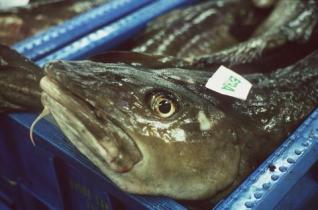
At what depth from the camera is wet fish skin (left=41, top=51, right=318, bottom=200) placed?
5.37ft

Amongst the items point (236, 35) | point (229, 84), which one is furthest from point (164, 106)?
point (236, 35)

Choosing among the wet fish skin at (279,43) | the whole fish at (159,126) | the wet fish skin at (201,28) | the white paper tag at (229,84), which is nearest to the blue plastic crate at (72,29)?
the wet fish skin at (201,28)

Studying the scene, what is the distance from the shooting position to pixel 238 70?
9.09 ft

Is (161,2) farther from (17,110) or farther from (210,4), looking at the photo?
(17,110)

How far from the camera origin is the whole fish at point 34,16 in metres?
3.54

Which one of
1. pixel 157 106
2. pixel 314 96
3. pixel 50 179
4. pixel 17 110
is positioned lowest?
pixel 50 179

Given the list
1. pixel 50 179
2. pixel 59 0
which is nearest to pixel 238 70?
pixel 50 179

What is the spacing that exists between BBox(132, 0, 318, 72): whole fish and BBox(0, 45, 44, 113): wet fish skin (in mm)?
757

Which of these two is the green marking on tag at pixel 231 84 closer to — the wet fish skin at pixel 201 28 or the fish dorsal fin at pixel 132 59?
the fish dorsal fin at pixel 132 59

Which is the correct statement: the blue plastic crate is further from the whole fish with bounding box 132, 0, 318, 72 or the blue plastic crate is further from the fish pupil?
the fish pupil

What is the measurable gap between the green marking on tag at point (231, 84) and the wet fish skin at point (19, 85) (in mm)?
833

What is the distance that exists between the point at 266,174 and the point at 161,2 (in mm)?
2087

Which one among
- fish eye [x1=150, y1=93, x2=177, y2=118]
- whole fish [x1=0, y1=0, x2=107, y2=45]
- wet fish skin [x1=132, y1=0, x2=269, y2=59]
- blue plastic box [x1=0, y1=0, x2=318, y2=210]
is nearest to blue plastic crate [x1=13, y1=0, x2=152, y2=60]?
blue plastic box [x1=0, y1=0, x2=318, y2=210]

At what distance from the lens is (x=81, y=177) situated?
6.84ft
